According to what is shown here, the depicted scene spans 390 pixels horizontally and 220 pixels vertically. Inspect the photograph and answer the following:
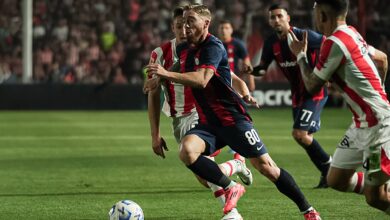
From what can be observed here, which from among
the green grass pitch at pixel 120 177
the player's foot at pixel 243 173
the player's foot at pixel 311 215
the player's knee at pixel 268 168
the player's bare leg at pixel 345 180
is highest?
the player's bare leg at pixel 345 180

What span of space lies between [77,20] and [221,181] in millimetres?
22730

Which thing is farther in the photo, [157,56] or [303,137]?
[303,137]

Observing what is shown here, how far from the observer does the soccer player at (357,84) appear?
7.11 meters

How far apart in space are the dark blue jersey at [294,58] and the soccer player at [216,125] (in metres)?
2.97

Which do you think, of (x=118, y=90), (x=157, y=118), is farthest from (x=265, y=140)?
(x=118, y=90)

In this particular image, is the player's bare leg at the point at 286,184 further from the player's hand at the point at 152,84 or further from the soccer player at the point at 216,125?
the player's hand at the point at 152,84

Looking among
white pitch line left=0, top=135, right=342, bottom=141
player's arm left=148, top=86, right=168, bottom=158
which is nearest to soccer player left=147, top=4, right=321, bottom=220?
player's arm left=148, top=86, right=168, bottom=158

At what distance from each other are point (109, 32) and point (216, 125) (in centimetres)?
2189

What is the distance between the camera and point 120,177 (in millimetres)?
12445

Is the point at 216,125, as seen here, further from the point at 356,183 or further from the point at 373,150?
the point at 373,150

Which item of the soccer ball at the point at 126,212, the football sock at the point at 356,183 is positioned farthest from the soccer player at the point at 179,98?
the football sock at the point at 356,183

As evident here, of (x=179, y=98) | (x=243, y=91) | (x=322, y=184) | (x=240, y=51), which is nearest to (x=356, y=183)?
(x=243, y=91)

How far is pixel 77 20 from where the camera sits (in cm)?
3059

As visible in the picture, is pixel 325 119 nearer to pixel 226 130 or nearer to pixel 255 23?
pixel 255 23
